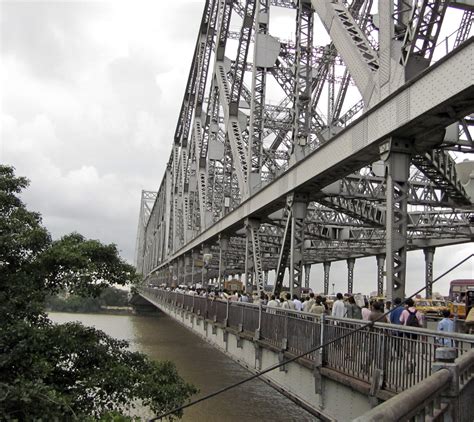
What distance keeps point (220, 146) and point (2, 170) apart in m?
32.0

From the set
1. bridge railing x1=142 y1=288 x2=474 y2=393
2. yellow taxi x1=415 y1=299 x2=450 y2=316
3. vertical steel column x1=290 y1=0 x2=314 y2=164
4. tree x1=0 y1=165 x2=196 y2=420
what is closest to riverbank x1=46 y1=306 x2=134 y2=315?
yellow taxi x1=415 y1=299 x2=450 y2=316

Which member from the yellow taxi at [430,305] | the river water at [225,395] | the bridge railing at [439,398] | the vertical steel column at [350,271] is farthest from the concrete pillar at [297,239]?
the vertical steel column at [350,271]

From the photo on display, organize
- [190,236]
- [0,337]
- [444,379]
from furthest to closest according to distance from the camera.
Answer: [190,236], [0,337], [444,379]

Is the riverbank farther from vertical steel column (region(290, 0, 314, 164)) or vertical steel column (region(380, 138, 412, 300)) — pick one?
vertical steel column (region(380, 138, 412, 300))

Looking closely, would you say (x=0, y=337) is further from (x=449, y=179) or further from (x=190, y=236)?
(x=190, y=236)

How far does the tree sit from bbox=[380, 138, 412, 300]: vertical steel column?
4.95 metres

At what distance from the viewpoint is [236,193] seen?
42.4m

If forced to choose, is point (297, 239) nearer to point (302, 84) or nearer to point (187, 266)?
point (302, 84)

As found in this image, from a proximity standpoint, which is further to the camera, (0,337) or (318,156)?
(318,156)

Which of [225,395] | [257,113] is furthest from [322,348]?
[257,113]

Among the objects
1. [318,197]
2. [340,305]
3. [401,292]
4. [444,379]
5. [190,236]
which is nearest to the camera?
[444,379]

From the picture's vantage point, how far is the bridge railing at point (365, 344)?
6.79 meters

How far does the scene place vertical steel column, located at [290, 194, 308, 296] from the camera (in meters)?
17.5

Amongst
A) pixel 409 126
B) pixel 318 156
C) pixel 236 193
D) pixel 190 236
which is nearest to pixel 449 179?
pixel 318 156
